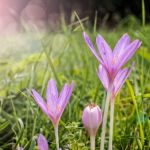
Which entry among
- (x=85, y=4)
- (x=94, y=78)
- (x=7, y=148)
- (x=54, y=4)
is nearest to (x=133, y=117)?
(x=7, y=148)

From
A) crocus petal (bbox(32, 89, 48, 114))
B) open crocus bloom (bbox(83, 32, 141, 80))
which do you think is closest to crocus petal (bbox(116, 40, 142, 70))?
open crocus bloom (bbox(83, 32, 141, 80))

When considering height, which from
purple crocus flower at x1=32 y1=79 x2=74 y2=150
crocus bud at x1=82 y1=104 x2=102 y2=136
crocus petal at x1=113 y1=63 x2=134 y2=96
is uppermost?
Answer: crocus petal at x1=113 y1=63 x2=134 y2=96

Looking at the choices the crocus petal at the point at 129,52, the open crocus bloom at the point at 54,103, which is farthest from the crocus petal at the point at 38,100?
the crocus petal at the point at 129,52

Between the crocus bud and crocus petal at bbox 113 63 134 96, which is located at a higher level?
crocus petal at bbox 113 63 134 96

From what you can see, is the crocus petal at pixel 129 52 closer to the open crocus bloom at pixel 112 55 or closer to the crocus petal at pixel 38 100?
the open crocus bloom at pixel 112 55

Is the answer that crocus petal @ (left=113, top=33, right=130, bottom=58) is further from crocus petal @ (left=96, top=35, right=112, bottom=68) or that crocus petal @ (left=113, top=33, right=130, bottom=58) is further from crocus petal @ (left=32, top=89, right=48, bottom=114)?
crocus petal @ (left=32, top=89, right=48, bottom=114)

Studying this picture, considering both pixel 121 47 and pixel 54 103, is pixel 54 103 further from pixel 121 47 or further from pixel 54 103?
pixel 121 47

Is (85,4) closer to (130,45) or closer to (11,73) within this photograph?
(11,73)
